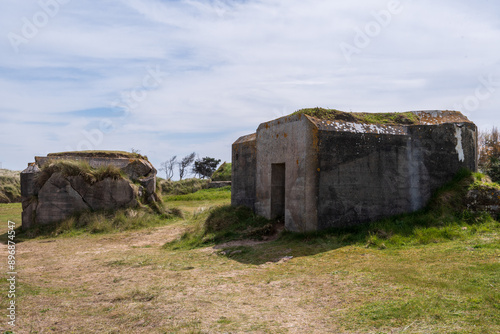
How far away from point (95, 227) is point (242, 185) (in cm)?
432

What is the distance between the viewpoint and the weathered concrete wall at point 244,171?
11.2 m

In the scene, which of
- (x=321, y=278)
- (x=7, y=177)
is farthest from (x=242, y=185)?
(x=7, y=177)

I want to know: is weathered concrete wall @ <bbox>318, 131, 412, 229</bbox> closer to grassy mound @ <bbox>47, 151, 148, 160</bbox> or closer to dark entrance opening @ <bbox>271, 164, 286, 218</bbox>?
dark entrance opening @ <bbox>271, 164, 286, 218</bbox>

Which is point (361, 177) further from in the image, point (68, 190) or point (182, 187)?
point (182, 187)

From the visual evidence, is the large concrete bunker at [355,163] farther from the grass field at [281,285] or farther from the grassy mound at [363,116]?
the grass field at [281,285]

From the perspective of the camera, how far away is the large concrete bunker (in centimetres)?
773

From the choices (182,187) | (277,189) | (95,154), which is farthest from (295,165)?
(182,187)

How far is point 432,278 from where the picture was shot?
4824 mm

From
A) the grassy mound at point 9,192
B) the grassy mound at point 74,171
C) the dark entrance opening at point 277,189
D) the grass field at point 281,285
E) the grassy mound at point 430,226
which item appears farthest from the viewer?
the grassy mound at point 9,192

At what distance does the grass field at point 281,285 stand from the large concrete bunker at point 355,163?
19.2 inches

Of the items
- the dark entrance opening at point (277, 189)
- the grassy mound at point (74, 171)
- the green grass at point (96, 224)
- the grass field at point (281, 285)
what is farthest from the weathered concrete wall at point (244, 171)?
the grassy mound at point (74, 171)

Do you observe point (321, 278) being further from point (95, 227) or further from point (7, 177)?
point (7, 177)

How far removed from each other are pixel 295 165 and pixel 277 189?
1332mm

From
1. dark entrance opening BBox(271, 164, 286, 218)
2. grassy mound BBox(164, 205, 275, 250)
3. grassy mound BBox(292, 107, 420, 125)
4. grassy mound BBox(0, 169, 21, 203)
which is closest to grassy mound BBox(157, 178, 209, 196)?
grassy mound BBox(0, 169, 21, 203)
